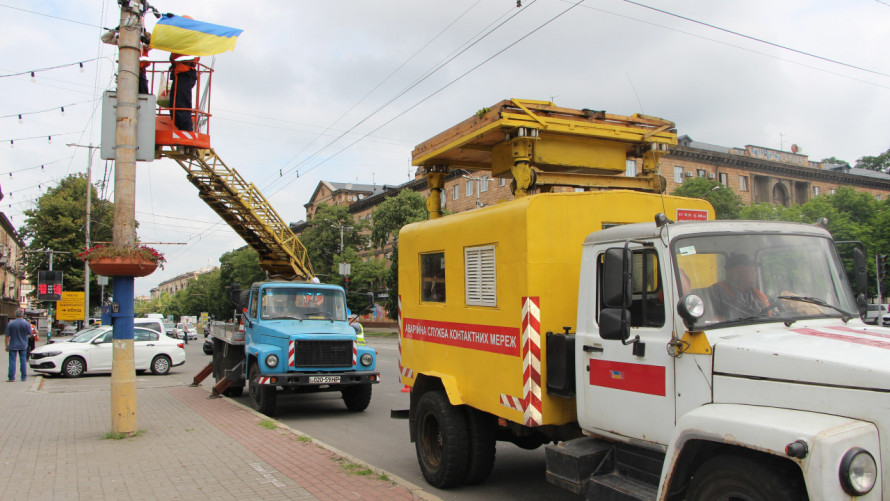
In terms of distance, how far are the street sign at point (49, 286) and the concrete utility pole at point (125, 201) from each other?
29407 millimetres

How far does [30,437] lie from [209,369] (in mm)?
6475

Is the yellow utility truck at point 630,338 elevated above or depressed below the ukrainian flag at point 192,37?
below

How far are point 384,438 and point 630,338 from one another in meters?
5.94

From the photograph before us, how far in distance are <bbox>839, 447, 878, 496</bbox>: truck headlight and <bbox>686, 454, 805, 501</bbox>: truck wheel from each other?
23cm

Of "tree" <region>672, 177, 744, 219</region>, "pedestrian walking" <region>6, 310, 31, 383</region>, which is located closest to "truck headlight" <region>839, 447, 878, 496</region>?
"pedestrian walking" <region>6, 310, 31, 383</region>

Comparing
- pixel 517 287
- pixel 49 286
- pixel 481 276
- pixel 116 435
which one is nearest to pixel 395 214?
→ pixel 49 286

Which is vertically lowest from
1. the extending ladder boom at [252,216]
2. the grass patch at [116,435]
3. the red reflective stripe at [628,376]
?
the grass patch at [116,435]

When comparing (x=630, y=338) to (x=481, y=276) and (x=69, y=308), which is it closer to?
(x=481, y=276)

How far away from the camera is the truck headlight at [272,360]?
10.9m

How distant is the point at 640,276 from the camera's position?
14.3 ft

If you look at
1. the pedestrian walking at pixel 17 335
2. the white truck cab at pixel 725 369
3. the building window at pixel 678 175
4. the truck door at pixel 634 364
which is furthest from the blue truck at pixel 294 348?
the building window at pixel 678 175

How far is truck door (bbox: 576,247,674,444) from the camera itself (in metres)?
4.09

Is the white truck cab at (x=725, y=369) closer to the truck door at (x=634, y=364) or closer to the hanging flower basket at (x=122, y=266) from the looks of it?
the truck door at (x=634, y=364)

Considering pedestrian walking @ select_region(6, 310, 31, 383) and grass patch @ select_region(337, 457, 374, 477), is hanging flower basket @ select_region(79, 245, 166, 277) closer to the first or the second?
grass patch @ select_region(337, 457, 374, 477)
